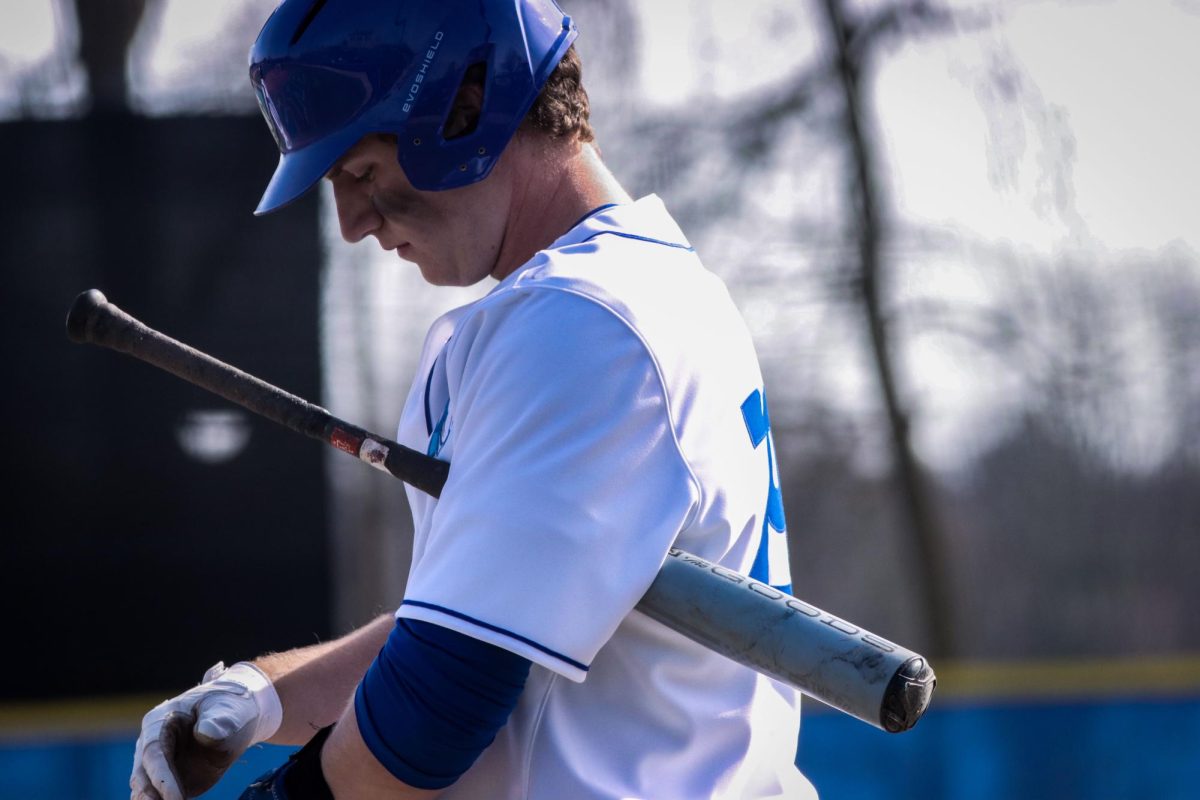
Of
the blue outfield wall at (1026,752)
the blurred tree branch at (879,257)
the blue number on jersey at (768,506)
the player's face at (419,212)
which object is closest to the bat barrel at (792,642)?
the blue number on jersey at (768,506)

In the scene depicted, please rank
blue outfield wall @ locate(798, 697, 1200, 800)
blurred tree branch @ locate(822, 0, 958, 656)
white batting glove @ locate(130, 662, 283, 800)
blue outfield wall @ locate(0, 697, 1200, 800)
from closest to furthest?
white batting glove @ locate(130, 662, 283, 800) < blue outfield wall @ locate(0, 697, 1200, 800) < blue outfield wall @ locate(798, 697, 1200, 800) < blurred tree branch @ locate(822, 0, 958, 656)

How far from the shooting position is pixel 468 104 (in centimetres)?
206

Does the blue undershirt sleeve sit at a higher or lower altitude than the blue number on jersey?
lower

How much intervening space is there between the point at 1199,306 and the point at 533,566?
1019cm

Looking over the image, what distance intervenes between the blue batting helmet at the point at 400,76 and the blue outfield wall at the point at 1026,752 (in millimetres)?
4023

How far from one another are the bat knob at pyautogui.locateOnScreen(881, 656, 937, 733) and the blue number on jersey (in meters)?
0.29

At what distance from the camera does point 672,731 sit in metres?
1.75

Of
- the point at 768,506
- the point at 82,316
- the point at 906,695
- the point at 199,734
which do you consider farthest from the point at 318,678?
the point at 906,695

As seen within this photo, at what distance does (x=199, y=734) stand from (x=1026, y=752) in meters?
4.67

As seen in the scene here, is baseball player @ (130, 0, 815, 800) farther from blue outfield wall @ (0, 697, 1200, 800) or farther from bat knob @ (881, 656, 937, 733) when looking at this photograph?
blue outfield wall @ (0, 697, 1200, 800)

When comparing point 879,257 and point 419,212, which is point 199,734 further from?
point 879,257

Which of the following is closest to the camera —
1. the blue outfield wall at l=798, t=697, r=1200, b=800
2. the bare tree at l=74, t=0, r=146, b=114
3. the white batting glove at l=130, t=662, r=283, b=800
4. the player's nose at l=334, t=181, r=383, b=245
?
the white batting glove at l=130, t=662, r=283, b=800

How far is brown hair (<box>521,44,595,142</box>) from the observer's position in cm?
210

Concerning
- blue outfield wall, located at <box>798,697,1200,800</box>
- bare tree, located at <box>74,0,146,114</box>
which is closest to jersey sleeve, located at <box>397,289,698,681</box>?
blue outfield wall, located at <box>798,697,1200,800</box>
